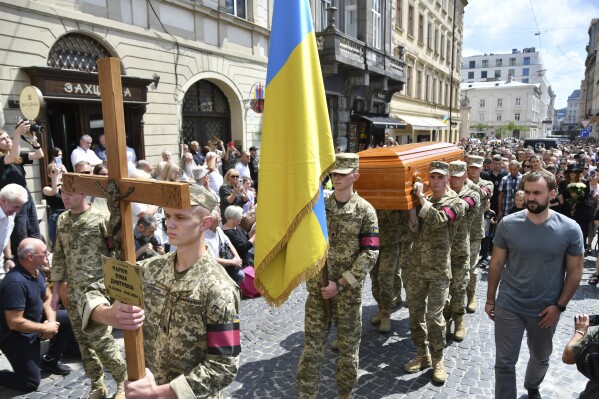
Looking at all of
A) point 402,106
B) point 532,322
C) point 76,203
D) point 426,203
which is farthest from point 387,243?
point 402,106

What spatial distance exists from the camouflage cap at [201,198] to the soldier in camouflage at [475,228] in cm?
409

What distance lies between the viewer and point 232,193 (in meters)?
7.56

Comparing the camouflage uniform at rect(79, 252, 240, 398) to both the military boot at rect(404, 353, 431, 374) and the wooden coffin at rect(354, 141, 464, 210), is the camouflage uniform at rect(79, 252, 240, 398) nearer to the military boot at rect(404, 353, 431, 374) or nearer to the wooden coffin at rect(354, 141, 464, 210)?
the military boot at rect(404, 353, 431, 374)

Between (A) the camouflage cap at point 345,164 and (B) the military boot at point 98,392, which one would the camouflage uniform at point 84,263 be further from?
(A) the camouflage cap at point 345,164

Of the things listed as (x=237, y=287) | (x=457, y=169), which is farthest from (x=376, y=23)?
(x=237, y=287)

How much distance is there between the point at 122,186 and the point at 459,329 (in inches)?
170

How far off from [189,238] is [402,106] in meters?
25.7

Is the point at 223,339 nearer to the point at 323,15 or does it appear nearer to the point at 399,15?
the point at 323,15

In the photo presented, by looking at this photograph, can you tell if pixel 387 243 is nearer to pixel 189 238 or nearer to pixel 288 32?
pixel 288 32

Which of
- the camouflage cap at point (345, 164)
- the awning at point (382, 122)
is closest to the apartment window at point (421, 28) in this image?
the awning at point (382, 122)

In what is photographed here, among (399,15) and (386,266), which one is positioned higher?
(399,15)

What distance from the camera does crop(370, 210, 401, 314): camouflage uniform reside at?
17.3 ft

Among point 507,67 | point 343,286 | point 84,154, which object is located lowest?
point 343,286

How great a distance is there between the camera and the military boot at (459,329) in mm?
4922
